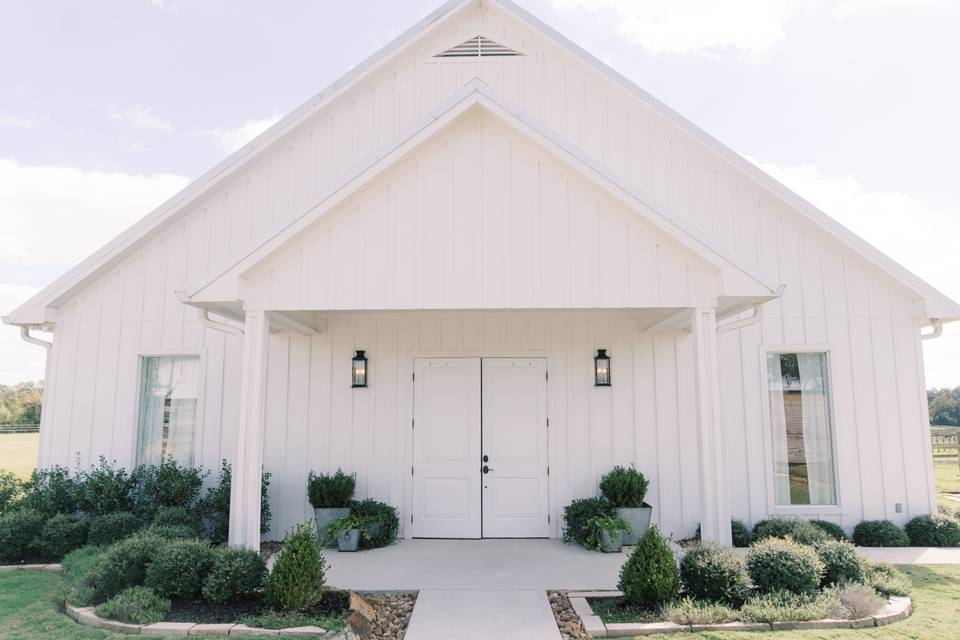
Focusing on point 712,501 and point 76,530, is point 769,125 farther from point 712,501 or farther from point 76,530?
point 76,530

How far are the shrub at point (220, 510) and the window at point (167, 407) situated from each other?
0.97 meters

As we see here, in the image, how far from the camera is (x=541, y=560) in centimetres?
711

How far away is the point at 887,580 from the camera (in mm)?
5832

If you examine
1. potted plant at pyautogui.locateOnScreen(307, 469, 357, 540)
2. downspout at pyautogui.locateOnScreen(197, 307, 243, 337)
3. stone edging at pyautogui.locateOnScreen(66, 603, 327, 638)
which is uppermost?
downspout at pyautogui.locateOnScreen(197, 307, 243, 337)

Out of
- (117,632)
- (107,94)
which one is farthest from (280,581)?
(107,94)

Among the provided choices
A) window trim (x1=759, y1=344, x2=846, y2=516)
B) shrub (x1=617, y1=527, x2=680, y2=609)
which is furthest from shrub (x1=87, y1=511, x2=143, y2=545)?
window trim (x1=759, y1=344, x2=846, y2=516)

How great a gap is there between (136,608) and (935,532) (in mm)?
9540

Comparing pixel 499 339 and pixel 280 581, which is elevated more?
pixel 499 339

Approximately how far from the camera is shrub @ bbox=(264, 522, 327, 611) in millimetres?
5094

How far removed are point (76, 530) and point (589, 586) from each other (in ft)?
20.5

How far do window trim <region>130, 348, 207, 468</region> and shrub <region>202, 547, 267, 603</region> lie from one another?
11.6 feet

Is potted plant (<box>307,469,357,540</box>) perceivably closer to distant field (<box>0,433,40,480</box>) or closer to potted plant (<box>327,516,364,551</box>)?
potted plant (<box>327,516,364,551</box>)

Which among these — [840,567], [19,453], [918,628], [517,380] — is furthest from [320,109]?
[19,453]

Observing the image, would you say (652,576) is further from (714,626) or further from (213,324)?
(213,324)
